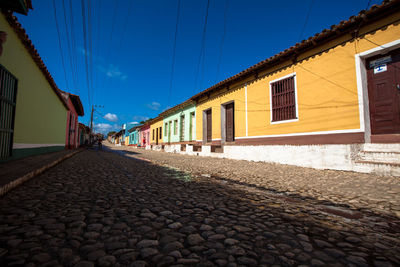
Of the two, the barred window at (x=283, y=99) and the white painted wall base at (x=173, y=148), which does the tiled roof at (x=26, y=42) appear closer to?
the barred window at (x=283, y=99)

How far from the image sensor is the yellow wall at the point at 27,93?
180 inches

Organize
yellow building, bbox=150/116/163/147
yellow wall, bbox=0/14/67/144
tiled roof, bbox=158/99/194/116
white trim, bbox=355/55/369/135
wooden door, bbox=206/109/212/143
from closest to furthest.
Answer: yellow wall, bbox=0/14/67/144
white trim, bbox=355/55/369/135
wooden door, bbox=206/109/212/143
tiled roof, bbox=158/99/194/116
yellow building, bbox=150/116/163/147

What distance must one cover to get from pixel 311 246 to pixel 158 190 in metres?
2.10

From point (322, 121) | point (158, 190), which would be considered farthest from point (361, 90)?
point (158, 190)

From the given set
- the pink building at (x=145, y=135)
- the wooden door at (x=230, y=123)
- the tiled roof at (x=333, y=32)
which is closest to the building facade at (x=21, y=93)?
the tiled roof at (x=333, y=32)

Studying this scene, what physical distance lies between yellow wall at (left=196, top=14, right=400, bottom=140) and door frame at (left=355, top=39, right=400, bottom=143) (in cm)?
10

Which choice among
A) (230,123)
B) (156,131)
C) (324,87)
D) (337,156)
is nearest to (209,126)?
(230,123)

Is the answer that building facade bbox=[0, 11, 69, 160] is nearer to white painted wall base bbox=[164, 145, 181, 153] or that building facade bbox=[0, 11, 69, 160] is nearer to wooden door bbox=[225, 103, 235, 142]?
wooden door bbox=[225, 103, 235, 142]

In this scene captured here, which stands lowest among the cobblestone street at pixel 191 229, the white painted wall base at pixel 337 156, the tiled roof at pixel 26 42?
the cobblestone street at pixel 191 229

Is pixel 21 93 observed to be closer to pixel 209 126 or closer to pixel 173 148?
pixel 209 126

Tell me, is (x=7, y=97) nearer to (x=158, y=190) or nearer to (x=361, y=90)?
(x=158, y=190)

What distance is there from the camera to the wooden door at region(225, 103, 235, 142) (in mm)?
10344

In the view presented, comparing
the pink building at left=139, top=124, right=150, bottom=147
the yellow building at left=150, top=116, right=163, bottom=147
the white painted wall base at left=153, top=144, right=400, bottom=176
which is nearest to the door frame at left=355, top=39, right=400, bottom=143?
the white painted wall base at left=153, top=144, right=400, bottom=176

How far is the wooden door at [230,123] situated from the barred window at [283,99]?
2956 mm
